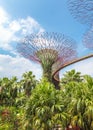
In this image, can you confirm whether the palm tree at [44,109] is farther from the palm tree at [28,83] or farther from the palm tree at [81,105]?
the palm tree at [28,83]

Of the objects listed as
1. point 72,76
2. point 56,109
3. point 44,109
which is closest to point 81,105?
point 56,109

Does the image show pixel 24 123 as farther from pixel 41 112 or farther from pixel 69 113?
pixel 69 113

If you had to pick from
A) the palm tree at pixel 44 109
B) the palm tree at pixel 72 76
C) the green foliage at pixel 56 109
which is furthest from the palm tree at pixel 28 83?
the palm tree at pixel 44 109

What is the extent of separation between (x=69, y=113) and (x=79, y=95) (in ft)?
7.03

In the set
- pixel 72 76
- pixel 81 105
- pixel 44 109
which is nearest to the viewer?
pixel 81 105

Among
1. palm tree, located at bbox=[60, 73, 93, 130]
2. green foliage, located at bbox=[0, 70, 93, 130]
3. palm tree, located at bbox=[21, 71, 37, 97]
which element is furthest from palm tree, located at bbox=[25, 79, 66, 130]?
palm tree, located at bbox=[21, 71, 37, 97]

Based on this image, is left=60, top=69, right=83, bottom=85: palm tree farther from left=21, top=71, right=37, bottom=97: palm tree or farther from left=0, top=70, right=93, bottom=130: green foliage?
left=0, top=70, right=93, bottom=130: green foliage

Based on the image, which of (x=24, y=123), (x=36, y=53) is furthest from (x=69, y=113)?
(x=36, y=53)

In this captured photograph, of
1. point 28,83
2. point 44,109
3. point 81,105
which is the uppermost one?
point 28,83

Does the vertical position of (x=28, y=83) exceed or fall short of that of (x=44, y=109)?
it exceeds it

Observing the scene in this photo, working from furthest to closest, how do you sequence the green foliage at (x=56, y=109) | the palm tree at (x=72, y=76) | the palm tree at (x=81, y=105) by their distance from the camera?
the palm tree at (x=72, y=76) < the green foliage at (x=56, y=109) < the palm tree at (x=81, y=105)

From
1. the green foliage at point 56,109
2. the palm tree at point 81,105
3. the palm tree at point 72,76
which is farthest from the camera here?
the palm tree at point 72,76

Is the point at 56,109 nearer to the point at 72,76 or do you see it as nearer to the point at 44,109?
the point at 44,109

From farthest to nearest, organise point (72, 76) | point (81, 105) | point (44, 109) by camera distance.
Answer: point (72, 76) < point (44, 109) < point (81, 105)
